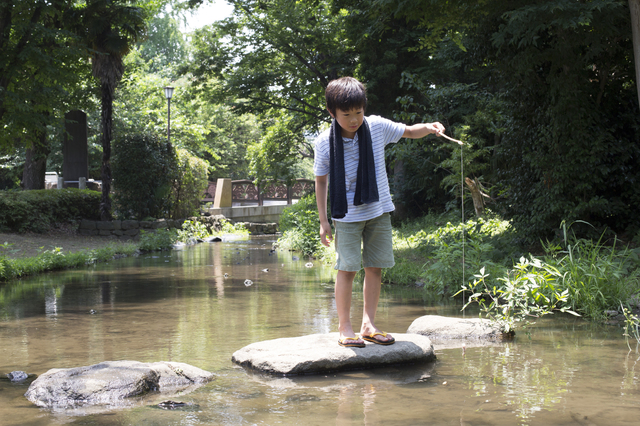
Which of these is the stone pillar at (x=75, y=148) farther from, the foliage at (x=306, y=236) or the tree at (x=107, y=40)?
the foliage at (x=306, y=236)

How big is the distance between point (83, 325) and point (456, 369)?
3648 mm

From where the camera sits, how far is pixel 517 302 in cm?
500

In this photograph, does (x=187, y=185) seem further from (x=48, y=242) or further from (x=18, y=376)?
(x=18, y=376)

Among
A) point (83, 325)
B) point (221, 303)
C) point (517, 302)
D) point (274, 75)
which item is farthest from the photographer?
point (274, 75)

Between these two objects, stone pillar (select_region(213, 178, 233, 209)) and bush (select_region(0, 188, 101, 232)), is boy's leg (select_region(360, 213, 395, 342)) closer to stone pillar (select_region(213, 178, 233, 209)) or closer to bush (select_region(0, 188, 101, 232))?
bush (select_region(0, 188, 101, 232))

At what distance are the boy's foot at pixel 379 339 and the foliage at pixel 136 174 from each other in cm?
1548

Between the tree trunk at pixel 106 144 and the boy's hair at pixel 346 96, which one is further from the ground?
the tree trunk at pixel 106 144

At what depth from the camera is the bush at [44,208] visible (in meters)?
15.2

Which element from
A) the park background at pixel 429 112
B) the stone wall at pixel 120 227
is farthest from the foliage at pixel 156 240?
the park background at pixel 429 112

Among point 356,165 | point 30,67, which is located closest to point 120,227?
point 30,67

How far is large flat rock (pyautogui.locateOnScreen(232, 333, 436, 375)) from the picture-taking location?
3.98m

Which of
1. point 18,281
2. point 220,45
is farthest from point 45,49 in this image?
point 18,281

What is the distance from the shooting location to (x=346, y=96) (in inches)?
161

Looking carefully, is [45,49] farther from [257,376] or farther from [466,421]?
[466,421]
